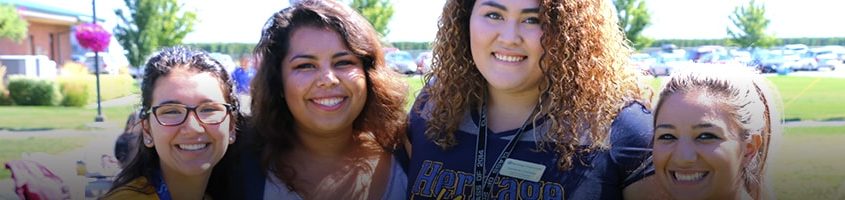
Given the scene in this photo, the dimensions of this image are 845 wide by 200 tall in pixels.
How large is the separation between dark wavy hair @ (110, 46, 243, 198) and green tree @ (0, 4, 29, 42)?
26016 millimetres

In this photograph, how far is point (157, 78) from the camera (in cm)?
223

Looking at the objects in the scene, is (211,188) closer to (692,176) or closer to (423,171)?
(423,171)

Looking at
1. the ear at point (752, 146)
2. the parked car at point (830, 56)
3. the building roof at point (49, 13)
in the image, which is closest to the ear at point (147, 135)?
the ear at point (752, 146)

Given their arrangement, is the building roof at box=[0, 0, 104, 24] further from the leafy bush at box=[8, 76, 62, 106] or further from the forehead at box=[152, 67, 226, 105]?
the forehead at box=[152, 67, 226, 105]

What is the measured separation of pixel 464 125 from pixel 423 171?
216 mm

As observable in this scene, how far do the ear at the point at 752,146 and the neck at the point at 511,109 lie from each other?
0.76 meters

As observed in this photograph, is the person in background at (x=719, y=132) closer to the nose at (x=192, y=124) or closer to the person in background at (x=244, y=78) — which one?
the nose at (x=192, y=124)

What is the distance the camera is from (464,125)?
2.40 meters

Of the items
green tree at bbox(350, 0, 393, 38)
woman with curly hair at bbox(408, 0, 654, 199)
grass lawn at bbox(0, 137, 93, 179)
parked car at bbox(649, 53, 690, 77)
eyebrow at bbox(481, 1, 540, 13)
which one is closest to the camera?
parked car at bbox(649, 53, 690, 77)

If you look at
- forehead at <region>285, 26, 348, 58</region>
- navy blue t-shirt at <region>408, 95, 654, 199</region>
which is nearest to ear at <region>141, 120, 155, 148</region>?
forehead at <region>285, 26, 348, 58</region>

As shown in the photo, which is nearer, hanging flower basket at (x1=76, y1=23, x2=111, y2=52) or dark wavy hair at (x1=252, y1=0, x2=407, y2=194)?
dark wavy hair at (x1=252, y1=0, x2=407, y2=194)

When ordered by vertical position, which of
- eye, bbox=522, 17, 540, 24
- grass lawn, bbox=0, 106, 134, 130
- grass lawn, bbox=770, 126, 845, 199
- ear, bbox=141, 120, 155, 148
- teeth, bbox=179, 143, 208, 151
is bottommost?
grass lawn, bbox=0, 106, 134, 130

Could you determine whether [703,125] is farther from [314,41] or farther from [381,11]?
[381,11]

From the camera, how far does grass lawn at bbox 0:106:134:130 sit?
15117 mm
